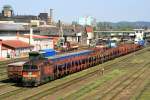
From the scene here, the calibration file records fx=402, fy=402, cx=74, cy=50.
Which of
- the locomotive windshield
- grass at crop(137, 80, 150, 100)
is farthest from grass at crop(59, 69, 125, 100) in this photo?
grass at crop(137, 80, 150, 100)

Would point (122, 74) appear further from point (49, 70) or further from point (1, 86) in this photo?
Result: point (1, 86)

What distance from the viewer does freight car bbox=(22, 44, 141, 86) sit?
1620 inches

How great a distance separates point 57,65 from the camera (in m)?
48.0

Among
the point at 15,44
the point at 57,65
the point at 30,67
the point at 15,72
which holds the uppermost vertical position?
the point at 15,44

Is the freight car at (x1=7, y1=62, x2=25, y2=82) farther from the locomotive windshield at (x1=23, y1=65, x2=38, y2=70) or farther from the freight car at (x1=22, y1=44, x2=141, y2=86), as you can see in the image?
the locomotive windshield at (x1=23, y1=65, x2=38, y2=70)

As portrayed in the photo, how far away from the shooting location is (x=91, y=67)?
67.3 m

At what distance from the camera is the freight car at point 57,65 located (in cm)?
4116

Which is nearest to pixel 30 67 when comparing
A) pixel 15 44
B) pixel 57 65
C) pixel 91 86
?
pixel 91 86

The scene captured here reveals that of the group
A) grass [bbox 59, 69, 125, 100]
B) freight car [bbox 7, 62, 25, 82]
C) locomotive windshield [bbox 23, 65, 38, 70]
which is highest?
locomotive windshield [bbox 23, 65, 38, 70]

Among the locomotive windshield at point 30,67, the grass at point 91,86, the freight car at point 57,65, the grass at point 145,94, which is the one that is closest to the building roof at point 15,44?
the freight car at point 57,65

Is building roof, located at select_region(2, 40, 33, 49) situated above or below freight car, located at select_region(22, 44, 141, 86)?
above

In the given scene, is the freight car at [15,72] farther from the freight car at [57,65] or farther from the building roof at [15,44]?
the building roof at [15,44]

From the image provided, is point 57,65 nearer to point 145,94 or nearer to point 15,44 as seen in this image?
point 145,94

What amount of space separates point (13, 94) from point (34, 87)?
4.67 metres
